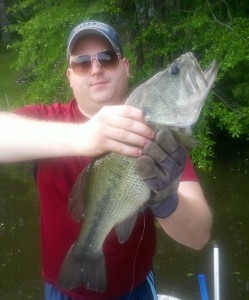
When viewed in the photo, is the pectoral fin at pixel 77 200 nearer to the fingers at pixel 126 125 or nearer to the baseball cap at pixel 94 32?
the fingers at pixel 126 125

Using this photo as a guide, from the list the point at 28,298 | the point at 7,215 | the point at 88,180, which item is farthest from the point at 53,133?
the point at 7,215

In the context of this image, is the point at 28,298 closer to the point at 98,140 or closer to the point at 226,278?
the point at 226,278

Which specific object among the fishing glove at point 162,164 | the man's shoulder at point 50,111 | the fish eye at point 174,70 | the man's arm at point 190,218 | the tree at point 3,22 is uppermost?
the tree at point 3,22

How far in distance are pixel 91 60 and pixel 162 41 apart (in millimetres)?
6775

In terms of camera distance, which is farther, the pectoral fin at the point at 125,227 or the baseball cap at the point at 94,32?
the baseball cap at the point at 94,32

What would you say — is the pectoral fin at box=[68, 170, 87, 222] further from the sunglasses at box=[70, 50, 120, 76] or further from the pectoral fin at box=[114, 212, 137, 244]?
the sunglasses at box=[70, 50, 120, 76]

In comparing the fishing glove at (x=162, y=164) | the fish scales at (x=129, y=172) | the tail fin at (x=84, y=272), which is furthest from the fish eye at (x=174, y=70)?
the tail fin at (x=84, y=272)

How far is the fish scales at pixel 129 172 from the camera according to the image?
2.05m

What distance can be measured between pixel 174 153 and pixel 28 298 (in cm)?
469

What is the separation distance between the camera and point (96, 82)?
263 centimetres

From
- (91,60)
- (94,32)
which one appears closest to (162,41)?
(94,32)

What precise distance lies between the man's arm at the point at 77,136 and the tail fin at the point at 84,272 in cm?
54

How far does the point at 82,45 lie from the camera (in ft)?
9.08

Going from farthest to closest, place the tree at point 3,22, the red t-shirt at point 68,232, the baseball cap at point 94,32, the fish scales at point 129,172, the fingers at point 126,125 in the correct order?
the tree at point 3,22 → the baseball cap at point 94,32 → the red t-shirt at point 68,232 → the fish scales at point 129,172 → the fingers at point 126,125
